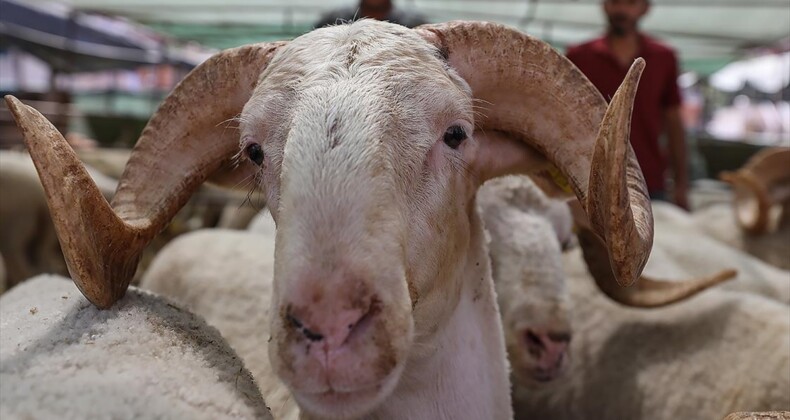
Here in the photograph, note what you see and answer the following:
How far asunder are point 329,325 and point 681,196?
4783mm

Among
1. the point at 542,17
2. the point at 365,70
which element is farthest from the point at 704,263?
the point at 542,17

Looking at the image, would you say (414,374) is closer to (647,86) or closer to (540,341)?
(540,341)

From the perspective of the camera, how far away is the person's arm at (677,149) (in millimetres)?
4746

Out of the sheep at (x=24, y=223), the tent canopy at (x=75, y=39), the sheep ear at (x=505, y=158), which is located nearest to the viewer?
the sheep ear at (x=505, y=158)

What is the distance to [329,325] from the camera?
1.19m

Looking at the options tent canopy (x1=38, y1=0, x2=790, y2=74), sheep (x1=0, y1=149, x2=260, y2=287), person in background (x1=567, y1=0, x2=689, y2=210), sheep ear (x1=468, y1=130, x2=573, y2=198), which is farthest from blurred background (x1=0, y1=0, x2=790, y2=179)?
sheep ear (x1=468, y1=130, x2=573, y2=198)

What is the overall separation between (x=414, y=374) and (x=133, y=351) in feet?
2.14

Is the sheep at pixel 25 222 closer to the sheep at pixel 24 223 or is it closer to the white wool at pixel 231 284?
the sheep at pixel 24 223

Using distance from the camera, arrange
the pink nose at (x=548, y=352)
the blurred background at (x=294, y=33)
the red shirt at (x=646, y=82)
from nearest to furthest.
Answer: the pink nose at (x=548, y=352)
the red shirt at (x=646, y=82)
the blurred background at (x=294, y=33)

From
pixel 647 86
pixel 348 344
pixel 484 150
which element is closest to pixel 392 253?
pixel 348 344

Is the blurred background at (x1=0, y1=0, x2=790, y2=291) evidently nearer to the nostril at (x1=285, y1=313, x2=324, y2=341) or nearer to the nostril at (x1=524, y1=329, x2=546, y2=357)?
the nostril at (x1=524, y1=329, x2=546, y2=357)

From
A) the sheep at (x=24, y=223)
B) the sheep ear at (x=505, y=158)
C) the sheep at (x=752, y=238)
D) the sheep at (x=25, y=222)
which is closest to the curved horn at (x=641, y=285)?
the sheep ear at (x=505, y=158)

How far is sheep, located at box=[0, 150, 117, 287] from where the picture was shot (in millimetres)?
5078

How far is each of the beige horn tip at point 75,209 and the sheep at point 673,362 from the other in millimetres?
1634
